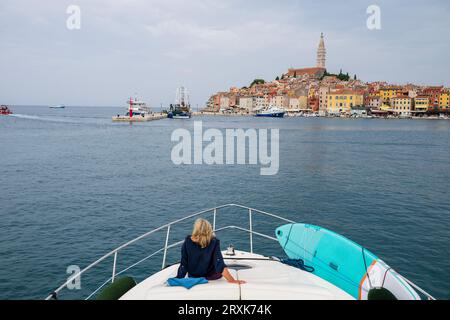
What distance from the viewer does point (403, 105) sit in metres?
152

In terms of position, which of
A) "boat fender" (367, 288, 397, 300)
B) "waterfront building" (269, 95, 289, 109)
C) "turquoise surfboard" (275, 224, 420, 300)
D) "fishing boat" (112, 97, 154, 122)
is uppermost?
"waterfront building" (269, 95, 289, 109)

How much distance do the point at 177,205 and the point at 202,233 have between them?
1576 centimetres

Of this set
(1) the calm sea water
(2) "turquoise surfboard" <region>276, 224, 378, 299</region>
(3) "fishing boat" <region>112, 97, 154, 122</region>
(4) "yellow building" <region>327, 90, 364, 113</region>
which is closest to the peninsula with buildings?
(4) "yellow building" <region>327, 90, 364, 113</region>

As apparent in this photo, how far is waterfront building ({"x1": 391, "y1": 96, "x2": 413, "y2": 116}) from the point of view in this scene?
150 metres

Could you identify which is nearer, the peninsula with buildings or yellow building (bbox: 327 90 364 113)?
the peninsula with buildings

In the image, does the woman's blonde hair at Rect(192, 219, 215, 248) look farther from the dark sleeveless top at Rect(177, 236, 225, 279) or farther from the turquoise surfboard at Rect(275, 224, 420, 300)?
the turquoise surfboard at Rect(275, 224, 420, 300)

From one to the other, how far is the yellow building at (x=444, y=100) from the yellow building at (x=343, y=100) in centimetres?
2985

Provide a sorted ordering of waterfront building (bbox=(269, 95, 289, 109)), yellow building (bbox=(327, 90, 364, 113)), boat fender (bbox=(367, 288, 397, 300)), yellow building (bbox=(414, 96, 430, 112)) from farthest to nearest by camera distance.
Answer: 1. waterfront building (bbox=(269, 95, 289, 109))
2. yellow building (bbox=(327, 90, 364, 113))
3. yellow building (bbox=(414, 96, 430, 112))
4. boat fender (bbox=(367, 288, 397, 300))

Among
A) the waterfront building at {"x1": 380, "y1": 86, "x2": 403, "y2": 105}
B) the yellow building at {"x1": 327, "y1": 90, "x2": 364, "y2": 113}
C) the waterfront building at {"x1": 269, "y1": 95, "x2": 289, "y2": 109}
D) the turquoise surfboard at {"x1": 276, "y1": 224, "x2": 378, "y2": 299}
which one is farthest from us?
the waterfront building at {"x1": 269, "y1": 95, "x2": 289, "y2": 109}

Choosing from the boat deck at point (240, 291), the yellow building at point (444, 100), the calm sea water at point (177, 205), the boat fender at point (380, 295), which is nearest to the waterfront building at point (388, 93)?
the yellow building at point (444, 100)

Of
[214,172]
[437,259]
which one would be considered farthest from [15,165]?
[437,259]

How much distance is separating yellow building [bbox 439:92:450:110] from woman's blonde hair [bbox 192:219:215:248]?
552 ft

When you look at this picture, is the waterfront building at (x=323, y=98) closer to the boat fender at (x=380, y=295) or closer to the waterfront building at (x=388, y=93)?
the waterfront building at (x=388, y=93)
